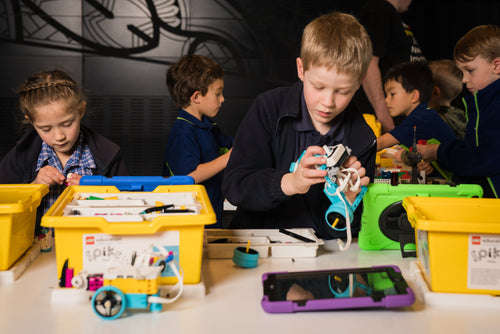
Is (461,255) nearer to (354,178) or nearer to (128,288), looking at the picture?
(354,178)

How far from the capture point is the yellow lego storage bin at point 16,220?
38.1 inches

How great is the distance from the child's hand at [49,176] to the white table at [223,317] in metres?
0.64

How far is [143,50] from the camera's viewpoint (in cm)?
389

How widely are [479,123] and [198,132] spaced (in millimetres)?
1219

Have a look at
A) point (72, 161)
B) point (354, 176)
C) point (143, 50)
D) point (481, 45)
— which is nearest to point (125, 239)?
point (354, 176)

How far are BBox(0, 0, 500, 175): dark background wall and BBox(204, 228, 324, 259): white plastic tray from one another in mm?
2815

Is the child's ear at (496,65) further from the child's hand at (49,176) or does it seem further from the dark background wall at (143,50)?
the dark background wall at (143,50)

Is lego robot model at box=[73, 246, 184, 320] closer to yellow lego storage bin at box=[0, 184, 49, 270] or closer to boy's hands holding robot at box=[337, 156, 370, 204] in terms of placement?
yellow lego storage bin at box=[0, 184, 49, 270]

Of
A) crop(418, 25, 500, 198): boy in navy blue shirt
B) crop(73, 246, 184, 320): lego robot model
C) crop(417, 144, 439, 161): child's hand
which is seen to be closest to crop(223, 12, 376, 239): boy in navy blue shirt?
crop(73, 246, 184, 320): lego robot model

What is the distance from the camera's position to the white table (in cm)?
81

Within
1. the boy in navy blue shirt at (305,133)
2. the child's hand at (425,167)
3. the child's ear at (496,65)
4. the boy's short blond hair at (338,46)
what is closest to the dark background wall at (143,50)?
the child's hand at (425,167)

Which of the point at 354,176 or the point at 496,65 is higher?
the point at 496,65

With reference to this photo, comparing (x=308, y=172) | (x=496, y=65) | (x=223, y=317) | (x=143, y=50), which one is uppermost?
(x=143, y=50)

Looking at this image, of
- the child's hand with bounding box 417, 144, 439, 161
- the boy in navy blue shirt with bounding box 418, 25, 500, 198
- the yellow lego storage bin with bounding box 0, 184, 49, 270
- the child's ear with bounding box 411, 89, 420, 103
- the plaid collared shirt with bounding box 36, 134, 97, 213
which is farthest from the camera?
the child's ear with bounding box 411, 89, 420, 103
